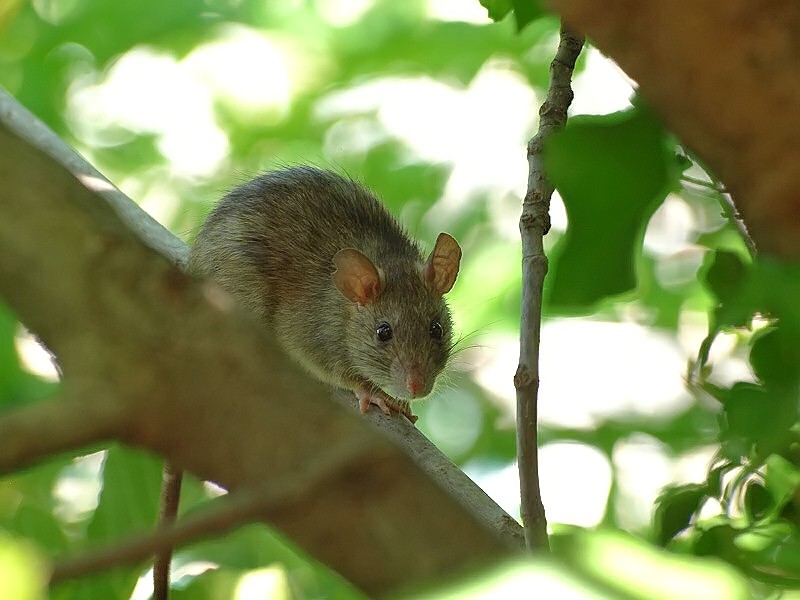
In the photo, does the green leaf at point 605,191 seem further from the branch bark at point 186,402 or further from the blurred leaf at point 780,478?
the blurred leaf at point 780,478

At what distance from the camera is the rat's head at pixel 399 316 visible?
11.7 ft

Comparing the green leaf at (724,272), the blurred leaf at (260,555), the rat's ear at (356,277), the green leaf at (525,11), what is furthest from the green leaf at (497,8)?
the rat's ear at (356,277)

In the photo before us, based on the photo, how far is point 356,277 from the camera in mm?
3738

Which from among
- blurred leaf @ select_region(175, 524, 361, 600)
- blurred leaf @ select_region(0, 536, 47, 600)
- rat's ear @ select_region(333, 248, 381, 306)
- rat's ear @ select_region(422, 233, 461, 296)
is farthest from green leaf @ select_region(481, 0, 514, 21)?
rat's ear @ select_region(333, 248, 381, 306)

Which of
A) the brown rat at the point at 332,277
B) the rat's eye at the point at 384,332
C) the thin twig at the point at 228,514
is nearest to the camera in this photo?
the thin twig at the point at 228,514

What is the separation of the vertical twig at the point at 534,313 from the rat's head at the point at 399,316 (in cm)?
185

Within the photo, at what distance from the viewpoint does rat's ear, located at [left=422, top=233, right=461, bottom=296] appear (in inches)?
139

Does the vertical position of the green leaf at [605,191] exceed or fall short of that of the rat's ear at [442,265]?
it falls short

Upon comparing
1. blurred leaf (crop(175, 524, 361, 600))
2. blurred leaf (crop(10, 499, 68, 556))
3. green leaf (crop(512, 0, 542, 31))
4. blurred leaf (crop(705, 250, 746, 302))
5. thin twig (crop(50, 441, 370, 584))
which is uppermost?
blurred leaf (crop(175, 524, 361, 600))

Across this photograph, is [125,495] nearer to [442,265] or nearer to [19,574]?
[19,574]

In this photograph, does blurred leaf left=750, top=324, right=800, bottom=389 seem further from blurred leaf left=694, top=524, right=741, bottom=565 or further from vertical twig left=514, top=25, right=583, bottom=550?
vertical twig left=514, top=25, right=583, bottom=550

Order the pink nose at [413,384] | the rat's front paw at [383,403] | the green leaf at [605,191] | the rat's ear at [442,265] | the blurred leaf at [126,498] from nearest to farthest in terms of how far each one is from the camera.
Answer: the green leaf at [605,191], the blurred leaf at [126,498], the rat's front paw at [383,403], the pink nose at [413,384], the rat's ear at [442,265]

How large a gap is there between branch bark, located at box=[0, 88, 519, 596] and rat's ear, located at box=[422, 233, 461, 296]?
106 inches

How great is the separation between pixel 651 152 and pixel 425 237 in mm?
3743
